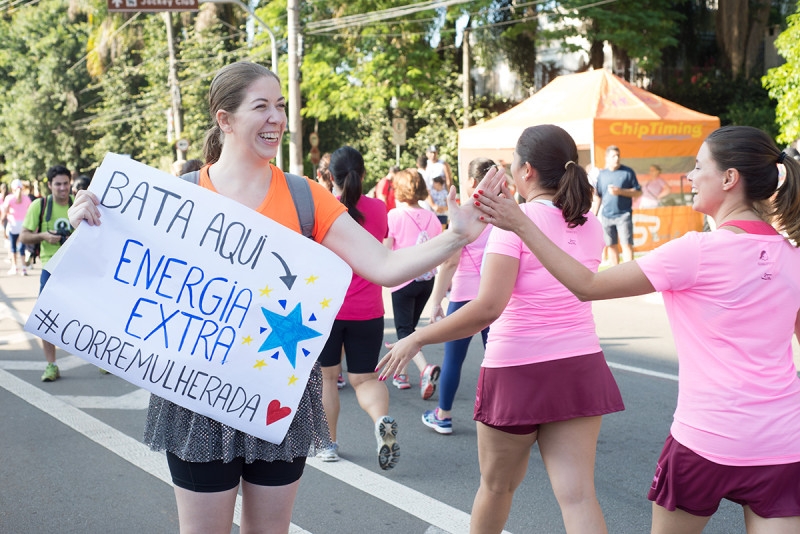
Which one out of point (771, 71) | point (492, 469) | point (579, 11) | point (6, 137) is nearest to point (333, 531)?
point (492, 469)

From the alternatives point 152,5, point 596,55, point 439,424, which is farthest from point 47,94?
point 439,424

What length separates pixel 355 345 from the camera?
5223mm

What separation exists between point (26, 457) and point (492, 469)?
3.42 m

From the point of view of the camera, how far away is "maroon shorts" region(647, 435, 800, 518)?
251 cm

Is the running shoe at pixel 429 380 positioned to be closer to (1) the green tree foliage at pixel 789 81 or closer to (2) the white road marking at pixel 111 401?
(2) the white road marking at pixel 111 401

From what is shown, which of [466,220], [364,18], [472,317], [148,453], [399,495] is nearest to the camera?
[466,220]

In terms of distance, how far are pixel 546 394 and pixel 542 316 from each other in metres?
0.29

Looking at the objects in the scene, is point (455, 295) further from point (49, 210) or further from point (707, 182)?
point (49, 210)

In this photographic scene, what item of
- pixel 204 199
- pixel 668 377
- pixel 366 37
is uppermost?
pixel 366 37

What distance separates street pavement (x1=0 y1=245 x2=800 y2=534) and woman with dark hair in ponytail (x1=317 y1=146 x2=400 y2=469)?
1.35ft

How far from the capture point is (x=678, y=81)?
89.9 ft

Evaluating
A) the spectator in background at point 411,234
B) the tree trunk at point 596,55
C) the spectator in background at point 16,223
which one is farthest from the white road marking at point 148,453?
the tree trunk at point 596,55

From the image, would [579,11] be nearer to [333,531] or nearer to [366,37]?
Answer: [366,37]

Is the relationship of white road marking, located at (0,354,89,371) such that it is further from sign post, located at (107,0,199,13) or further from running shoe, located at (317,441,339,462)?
sign post, located at (107,0,199,13)
